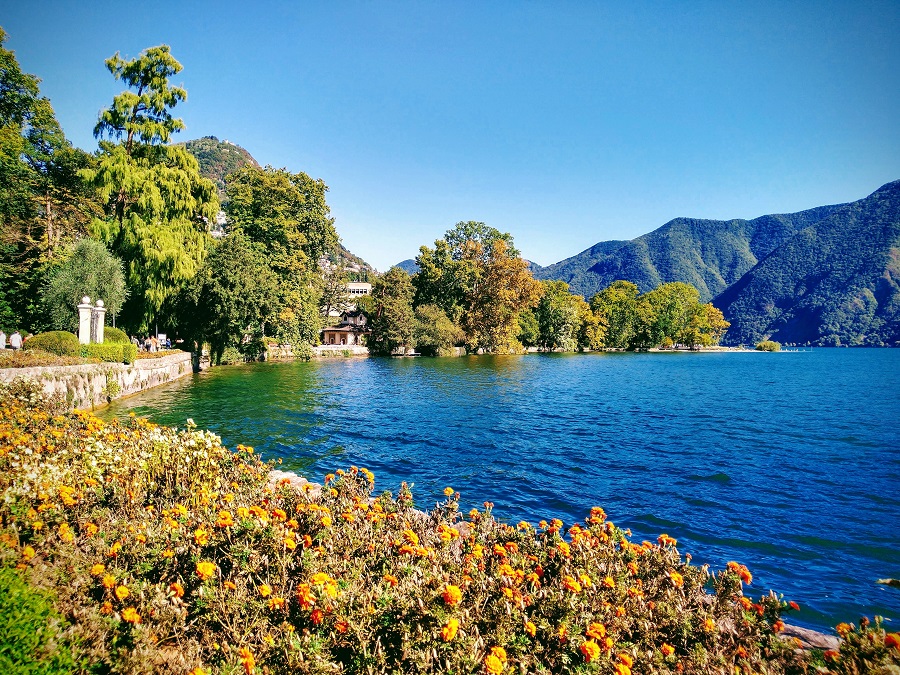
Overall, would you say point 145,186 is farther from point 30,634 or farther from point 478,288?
point 478,288

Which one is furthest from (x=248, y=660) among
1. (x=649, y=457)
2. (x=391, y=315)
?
(x=391, y=315)

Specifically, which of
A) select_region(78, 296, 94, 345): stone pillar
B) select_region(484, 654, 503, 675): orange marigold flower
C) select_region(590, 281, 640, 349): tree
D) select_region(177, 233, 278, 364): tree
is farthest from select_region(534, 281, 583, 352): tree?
select_region(484, 654, 503, 675): orange marigold flower

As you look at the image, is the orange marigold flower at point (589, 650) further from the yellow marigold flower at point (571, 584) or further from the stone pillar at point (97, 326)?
the stone pillar at point (97, 326)

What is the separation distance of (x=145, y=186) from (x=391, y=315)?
120 ft

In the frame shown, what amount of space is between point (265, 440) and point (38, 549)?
30.6ft

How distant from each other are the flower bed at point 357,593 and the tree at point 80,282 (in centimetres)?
2351

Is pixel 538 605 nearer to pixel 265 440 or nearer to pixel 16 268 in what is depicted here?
pixel 265 440

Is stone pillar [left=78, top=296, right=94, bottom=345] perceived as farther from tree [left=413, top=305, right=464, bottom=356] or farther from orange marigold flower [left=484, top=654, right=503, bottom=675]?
tree [left=413, top=305, right=464, bottom=356]

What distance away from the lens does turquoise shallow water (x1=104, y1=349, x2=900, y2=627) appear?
7586 millimetres

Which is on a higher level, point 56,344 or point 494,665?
point 56,344

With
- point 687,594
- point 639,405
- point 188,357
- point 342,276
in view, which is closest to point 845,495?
point 687,594

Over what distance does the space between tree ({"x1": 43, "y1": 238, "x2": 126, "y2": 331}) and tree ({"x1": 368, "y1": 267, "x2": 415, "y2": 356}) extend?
125 feet

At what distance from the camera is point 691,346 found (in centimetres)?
10431

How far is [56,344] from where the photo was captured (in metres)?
17.3
